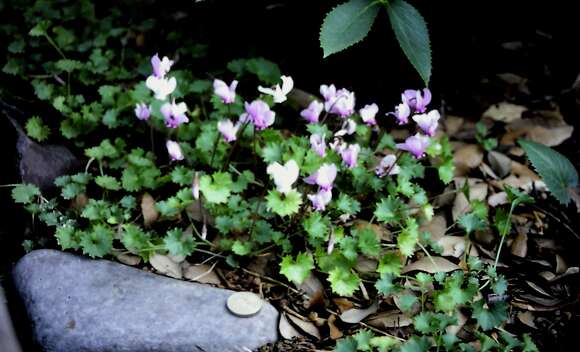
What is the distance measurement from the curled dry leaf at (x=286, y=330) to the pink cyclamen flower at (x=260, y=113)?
0.67 meters

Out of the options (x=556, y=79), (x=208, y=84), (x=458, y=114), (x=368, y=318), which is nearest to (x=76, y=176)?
(x=208, y=84)

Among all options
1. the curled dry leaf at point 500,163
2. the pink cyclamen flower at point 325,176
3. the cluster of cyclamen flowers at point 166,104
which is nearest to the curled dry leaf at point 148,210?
the cluster of cyclamen flowers at point 166,104

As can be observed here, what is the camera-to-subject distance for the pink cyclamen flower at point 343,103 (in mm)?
2186

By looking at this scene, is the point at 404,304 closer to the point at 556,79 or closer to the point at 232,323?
the point at 232,323

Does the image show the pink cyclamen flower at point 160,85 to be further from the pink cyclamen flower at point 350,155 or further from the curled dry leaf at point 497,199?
the curled dry leaf at point 497,199

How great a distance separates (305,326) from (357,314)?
19 centimetres

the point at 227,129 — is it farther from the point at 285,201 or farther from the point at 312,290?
the point at 312,290

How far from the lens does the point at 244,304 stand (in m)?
1.95

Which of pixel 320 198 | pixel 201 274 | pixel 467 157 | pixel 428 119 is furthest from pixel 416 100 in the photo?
pixel 201 274

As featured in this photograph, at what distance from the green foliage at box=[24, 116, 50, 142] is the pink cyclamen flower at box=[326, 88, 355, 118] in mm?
1208

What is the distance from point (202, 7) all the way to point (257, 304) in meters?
1.83

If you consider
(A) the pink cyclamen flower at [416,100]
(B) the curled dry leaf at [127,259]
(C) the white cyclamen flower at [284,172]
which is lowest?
(B) the curled dry leaf at [127,259]

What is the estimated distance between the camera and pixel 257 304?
1952mm

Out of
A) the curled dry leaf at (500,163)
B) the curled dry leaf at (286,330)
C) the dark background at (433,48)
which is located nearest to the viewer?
the curled dry leaf at (286,330)
